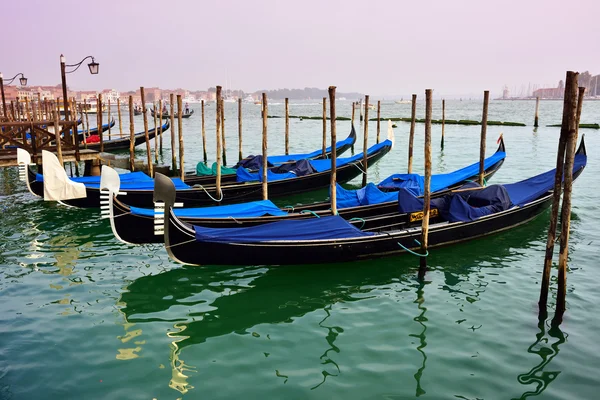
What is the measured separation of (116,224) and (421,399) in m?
4.33

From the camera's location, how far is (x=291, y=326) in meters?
4.82

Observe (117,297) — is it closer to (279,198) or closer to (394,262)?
(394,262)

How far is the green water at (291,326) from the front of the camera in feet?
12.5

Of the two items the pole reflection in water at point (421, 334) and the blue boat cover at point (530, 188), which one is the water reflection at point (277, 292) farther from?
the blue boat cover at point (530, 188)

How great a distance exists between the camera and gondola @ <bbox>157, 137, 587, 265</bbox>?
18.4 feet

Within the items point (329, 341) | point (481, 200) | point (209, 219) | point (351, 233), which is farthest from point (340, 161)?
point (329, 341)

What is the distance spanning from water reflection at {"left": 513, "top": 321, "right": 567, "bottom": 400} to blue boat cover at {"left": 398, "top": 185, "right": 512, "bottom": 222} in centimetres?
250

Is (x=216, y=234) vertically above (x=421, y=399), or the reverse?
(x=216, y=234)

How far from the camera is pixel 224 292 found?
18.4 feet

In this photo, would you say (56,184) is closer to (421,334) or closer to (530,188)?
(421,334)

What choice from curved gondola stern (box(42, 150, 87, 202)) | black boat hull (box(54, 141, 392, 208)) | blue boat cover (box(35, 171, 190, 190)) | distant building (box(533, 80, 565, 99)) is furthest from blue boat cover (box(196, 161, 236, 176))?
distant building (box(533, 80, 565, 99))

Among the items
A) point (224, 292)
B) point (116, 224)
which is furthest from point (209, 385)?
point (116, 224)

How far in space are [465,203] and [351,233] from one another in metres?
2.03

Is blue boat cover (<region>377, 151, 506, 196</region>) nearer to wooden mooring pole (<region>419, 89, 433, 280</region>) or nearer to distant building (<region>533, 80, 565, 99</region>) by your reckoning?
wooden mooring pole (<region>419, 89, 433, 280</region>)
